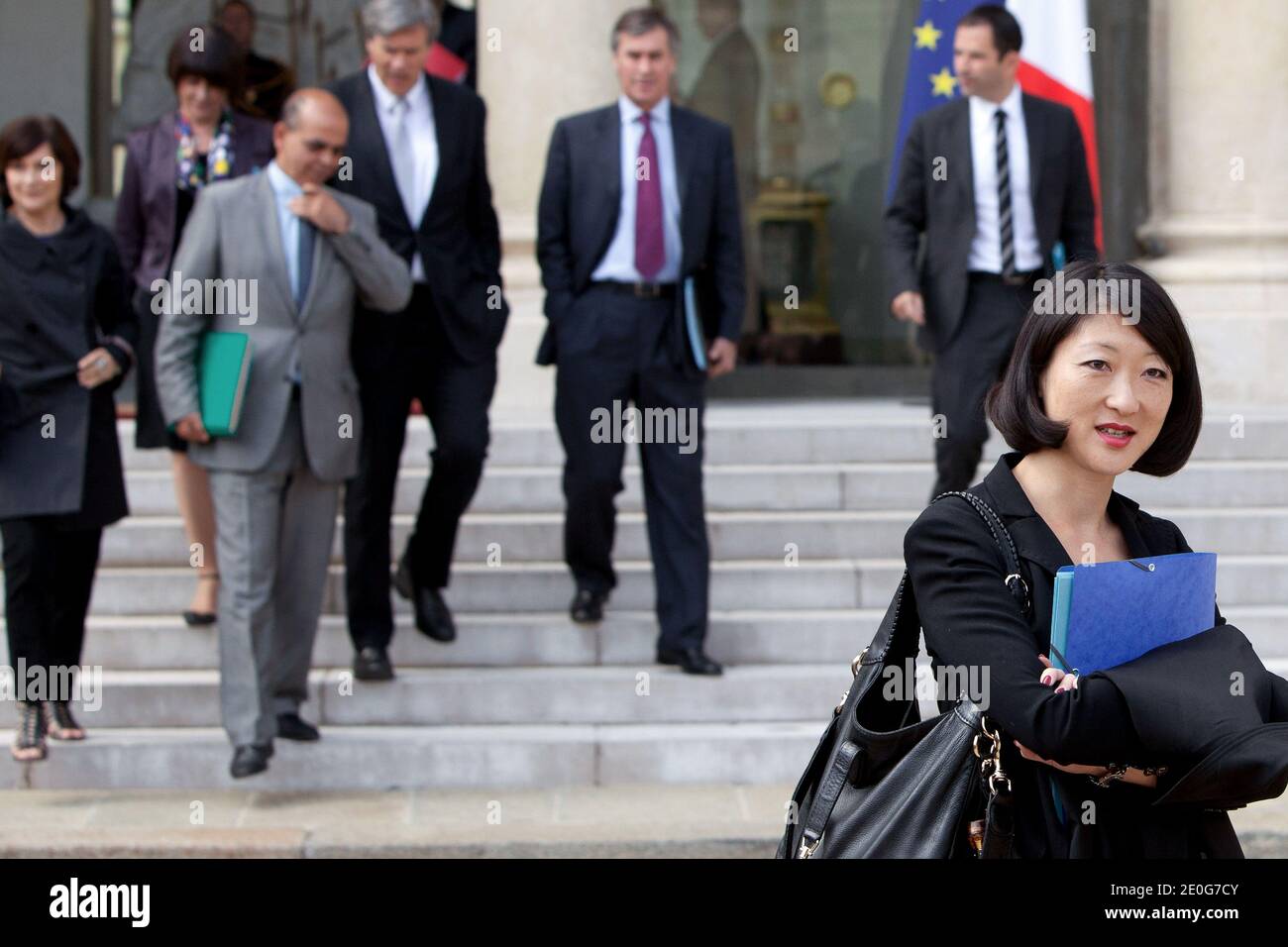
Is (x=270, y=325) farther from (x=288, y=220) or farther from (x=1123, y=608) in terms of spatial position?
(x=1123, y=608)

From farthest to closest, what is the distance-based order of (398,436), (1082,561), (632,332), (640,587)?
(640,587) < (632,332) < (398,436) < (1082,561)

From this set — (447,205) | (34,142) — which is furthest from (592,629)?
(34,142)

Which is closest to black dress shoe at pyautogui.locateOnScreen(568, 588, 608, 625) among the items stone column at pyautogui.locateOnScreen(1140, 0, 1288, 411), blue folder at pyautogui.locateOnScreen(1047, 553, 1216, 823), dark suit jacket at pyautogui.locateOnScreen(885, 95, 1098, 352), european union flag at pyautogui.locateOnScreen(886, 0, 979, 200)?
dark suit jacket at pyautogui.locateOnScreen(885, 95, 1098, 352)

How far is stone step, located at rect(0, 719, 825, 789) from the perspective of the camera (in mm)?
6770

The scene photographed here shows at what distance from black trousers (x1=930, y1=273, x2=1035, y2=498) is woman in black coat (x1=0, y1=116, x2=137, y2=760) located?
302cm

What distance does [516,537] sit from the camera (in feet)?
26.5

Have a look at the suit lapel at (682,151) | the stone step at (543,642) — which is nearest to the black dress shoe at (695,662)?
the stone step at (543,642)

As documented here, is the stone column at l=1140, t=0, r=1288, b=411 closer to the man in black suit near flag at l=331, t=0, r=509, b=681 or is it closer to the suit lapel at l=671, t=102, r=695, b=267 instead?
the suit lapel at l=671, t=102, r=695, b=267

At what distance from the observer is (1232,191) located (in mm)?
10398

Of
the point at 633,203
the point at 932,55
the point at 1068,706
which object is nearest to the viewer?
the point at 1068,706

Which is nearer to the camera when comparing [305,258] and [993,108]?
[305,258]

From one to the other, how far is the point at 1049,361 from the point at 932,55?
282 inches
